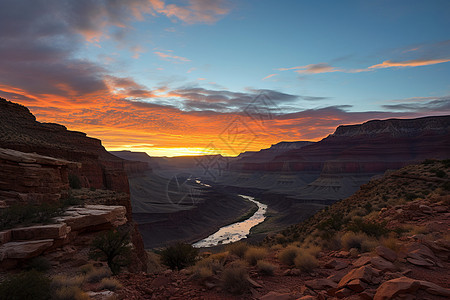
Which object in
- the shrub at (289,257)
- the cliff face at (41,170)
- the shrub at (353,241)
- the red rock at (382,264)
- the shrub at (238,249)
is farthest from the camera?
the cliff face at (41,170)

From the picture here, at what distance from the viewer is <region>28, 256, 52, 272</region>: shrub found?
1003cm

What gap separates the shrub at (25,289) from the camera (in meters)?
5.41

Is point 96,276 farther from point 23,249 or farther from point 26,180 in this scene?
point 26,180

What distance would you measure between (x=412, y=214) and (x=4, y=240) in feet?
60.9

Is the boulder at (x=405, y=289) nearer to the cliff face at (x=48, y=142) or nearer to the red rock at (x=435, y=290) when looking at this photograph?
the red rock at (x=435, y=290)

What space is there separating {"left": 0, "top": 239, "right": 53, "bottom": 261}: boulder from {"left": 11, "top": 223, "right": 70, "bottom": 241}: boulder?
1.06 feet

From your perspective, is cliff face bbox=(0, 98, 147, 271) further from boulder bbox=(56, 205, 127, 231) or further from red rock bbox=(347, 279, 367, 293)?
red rock bbox=(347, 279, 367, 293)

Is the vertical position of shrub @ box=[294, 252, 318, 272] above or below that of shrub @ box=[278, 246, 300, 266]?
above

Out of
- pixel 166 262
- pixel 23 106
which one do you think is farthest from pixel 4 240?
pixel 23 106

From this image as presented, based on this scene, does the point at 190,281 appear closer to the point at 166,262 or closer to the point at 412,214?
the point at 166,262

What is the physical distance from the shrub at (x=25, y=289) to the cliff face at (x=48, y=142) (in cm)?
2250

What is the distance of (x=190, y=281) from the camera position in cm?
728

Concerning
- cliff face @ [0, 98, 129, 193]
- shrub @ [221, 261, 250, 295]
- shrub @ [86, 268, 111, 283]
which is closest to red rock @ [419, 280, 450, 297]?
shrub @ [221, 261, 250, 295]

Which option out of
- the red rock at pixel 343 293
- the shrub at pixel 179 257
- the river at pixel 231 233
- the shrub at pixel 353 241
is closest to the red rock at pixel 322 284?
the red rock at pixel 343 293
